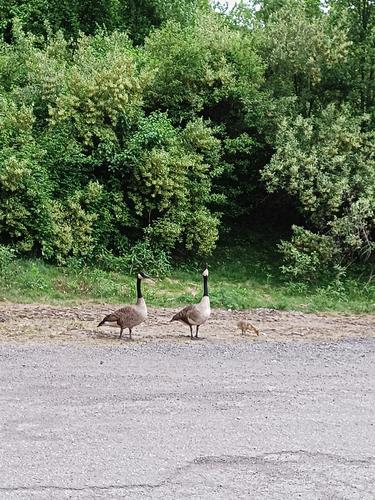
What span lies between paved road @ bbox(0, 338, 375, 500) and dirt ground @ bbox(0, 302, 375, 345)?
87 cm

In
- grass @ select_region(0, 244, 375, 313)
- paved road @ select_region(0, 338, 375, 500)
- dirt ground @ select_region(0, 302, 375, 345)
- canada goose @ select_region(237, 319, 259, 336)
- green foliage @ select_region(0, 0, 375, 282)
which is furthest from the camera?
green foliage @ select_region(0, 0, 375, 282)

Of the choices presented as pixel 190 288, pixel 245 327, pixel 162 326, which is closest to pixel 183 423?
pixel 245 327

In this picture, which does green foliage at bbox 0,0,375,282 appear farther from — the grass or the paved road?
the paved road

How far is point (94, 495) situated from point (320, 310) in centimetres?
1118

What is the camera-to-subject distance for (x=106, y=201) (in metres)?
18.2

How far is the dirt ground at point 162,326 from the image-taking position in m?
11.8

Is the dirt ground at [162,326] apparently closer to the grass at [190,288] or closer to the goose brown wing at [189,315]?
the goose brown wing at [189,315]

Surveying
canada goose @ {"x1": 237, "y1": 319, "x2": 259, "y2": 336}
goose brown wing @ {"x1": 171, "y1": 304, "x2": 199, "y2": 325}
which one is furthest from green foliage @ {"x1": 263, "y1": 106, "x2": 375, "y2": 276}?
goose brown wing @ {"x1": 171, "y1": 304, "x2": 199, "y2": 325}

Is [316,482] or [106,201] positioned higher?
[106,201]

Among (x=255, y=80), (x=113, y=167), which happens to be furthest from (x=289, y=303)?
(x=255, y=80)

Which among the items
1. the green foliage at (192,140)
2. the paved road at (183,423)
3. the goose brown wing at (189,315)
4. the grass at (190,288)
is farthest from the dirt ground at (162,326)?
the green foliage at (192,140)

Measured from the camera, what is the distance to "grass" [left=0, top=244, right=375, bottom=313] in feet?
50.6

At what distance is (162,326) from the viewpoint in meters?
13.2

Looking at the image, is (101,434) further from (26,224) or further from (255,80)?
(255,80)
